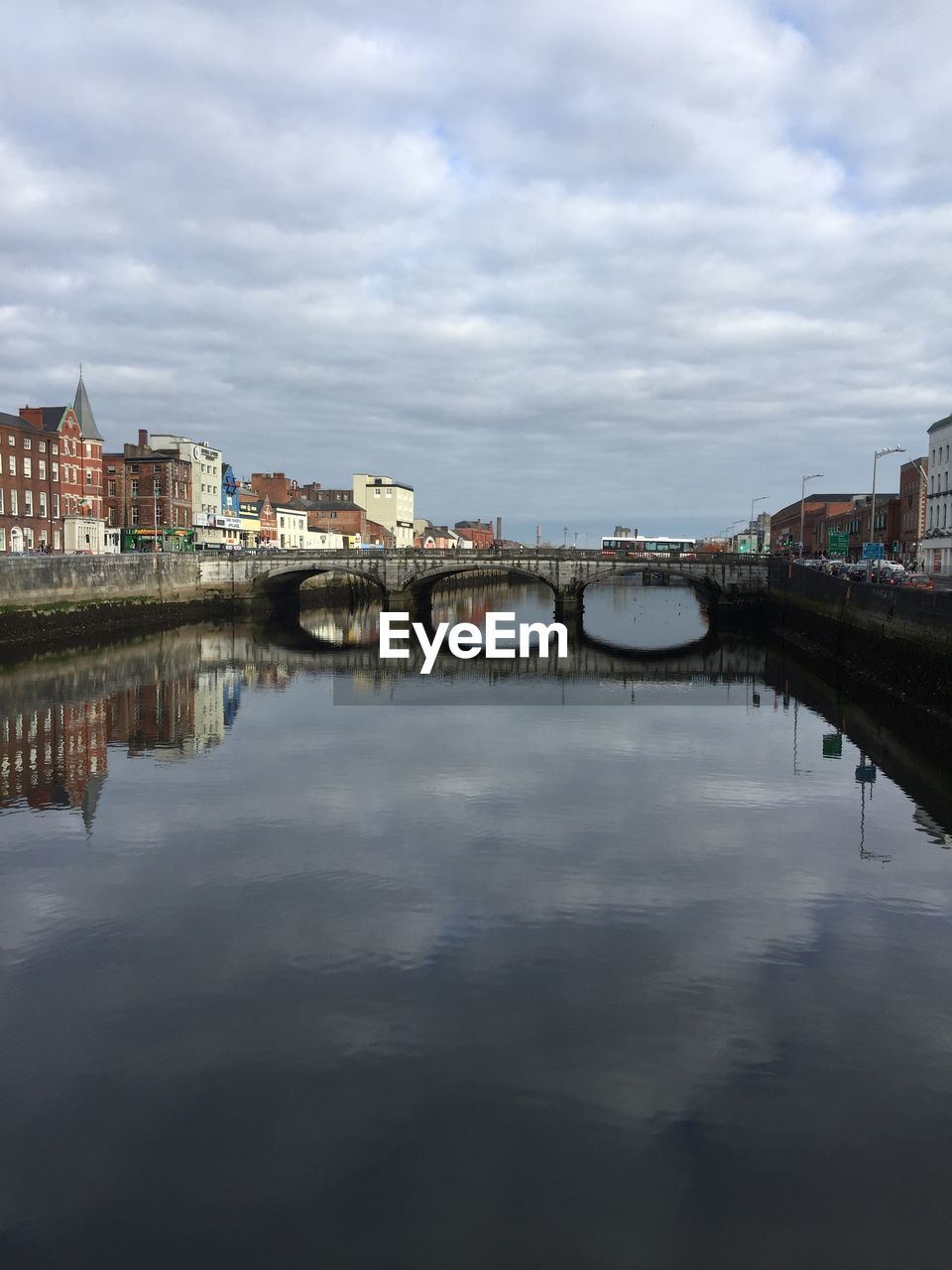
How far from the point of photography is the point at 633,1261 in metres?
9.70

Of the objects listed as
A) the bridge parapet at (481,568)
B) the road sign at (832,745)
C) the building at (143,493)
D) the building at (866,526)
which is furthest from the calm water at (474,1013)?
the building at (866,526)

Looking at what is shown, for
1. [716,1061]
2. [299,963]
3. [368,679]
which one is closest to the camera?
[716,1061]

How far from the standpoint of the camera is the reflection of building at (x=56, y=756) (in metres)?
26.7

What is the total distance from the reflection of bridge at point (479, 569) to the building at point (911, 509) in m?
26.6

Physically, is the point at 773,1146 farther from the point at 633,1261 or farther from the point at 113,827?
the point at 113,827

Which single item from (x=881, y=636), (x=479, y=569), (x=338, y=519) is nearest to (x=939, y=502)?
(x=479, y=569)

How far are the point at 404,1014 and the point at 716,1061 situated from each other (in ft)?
15.2

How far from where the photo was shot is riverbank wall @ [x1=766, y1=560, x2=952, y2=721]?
122 feet

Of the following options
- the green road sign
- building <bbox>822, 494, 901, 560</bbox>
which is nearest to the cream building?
building <bbox>822, 494, 901, 560</bbox>

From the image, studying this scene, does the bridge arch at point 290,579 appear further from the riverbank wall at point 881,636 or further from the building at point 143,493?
the riverbank wall at point 881,636

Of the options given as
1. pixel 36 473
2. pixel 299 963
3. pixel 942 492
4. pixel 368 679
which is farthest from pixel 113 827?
pixel 942 492

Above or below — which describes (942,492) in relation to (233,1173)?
above

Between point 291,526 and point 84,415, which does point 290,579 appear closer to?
point 84,415

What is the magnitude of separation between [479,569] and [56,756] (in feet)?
202
